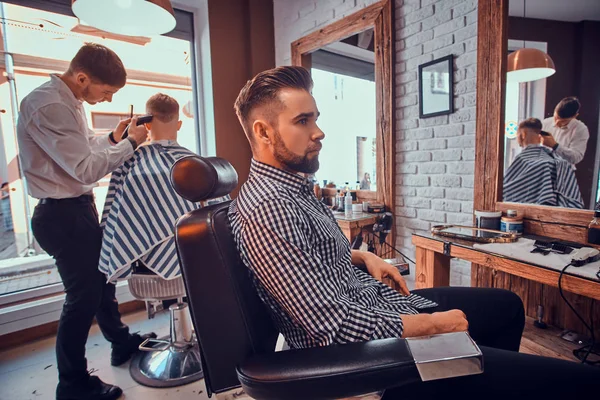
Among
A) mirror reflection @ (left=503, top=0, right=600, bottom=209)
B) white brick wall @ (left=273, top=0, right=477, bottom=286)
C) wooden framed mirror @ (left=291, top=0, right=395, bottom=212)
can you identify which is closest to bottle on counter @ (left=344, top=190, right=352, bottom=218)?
wooden framed mirror @ (left=291, top=0, right=395, bottom=212)

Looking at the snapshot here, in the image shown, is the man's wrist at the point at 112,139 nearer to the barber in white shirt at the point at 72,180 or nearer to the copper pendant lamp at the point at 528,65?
the barber in white shirt at the point at 72,180

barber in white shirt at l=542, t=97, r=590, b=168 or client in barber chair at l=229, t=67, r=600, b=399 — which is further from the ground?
barber in white shirt at l=542, t=97, r=590, b=168

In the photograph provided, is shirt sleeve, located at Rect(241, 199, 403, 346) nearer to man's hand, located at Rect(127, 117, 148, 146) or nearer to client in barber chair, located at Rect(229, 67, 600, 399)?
client in barber chair, located at Rect(229, 67, 600, 399)

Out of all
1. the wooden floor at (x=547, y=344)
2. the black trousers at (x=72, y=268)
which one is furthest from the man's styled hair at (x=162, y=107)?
the wooden floor at (x=547, y=344)

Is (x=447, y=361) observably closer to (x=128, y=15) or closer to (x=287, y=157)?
(x=287, y=157)

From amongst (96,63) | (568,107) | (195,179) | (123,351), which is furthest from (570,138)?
(123,351)

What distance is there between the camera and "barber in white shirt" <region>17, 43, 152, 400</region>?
1.50m

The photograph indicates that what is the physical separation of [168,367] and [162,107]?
140 cm

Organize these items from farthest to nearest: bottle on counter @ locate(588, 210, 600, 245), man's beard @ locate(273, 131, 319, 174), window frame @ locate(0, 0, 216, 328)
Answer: window frame @ locate(0, 0, 216, 328)
bottle on counter @ locate(588, 210, 600, 245)
man's beard @ locate(273, 131, 319, 174)

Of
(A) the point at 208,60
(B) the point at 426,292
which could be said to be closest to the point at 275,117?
(B) the point at 426,292

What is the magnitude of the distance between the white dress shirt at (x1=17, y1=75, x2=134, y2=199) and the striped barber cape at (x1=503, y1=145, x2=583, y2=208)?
2.05 metres

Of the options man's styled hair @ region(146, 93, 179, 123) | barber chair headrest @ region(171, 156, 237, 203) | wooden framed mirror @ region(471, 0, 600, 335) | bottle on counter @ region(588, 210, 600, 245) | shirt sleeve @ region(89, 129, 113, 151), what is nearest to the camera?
barber chair headrest @ region(171, 156, 237, 203)

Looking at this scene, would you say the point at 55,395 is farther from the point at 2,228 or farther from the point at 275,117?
the point at 275,117

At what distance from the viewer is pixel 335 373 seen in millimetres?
667
